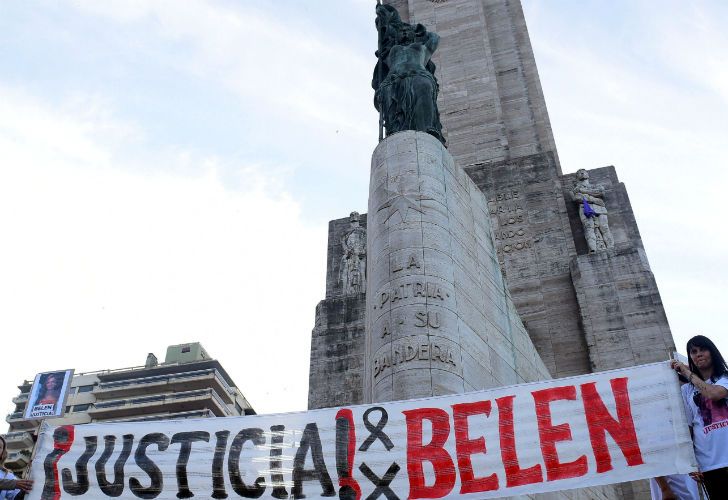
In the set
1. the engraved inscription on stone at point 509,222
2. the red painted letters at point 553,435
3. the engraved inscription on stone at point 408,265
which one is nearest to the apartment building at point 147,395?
the engraved inscription on stone at point 509,222

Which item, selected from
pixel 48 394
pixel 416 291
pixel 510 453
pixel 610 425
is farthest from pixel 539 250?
pixel 510 453

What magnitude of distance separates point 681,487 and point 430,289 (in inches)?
158

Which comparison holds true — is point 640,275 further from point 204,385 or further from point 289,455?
point 204,385

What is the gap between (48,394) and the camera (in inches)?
460

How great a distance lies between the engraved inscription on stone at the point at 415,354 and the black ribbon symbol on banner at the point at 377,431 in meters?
2.01

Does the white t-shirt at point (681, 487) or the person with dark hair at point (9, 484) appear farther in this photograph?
the person with dark hair at point (9, 484)

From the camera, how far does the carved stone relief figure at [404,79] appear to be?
11.7 m

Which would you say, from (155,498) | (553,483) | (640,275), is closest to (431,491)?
(553,483)

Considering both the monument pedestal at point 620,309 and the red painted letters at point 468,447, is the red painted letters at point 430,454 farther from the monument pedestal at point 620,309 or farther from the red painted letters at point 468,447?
the monument pedestal at point 620,309

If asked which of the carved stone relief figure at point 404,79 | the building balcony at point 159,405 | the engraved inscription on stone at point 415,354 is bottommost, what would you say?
the engraved inscription on stone at point 415,354

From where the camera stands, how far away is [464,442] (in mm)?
6215

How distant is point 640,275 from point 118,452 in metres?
A: 12.4

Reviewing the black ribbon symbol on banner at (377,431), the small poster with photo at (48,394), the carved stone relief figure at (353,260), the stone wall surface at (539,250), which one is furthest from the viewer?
the carved stone relief figure at (353,260)

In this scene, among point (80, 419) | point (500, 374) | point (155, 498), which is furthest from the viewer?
point (80, 419)
